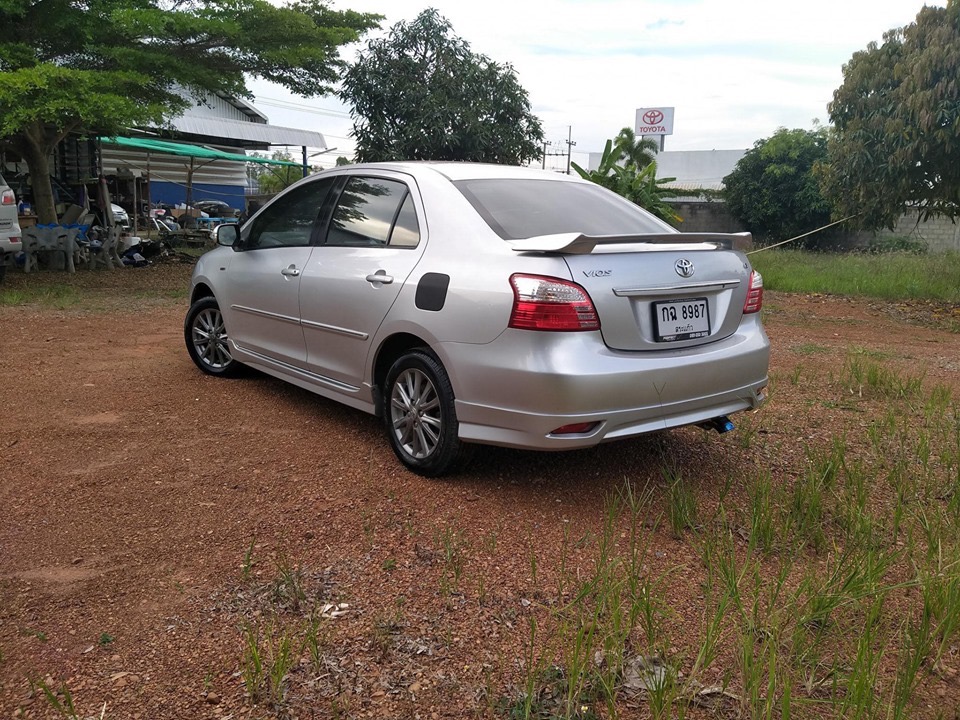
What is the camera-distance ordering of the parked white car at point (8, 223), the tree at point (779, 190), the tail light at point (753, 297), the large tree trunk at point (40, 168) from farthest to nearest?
1. the tree at point (779, 190)
2. the large tree trunk at point (40, 168)
3. the parked white car at point (8, 223)
4. the tail light at point (753, 297)

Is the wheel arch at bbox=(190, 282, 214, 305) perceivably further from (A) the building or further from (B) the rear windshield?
(A) the building

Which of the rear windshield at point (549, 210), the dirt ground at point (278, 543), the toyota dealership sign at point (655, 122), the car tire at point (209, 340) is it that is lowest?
the dirt ground at point (278, 543)

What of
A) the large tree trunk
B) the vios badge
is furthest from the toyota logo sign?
the vios badge

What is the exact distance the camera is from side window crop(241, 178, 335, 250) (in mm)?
5062

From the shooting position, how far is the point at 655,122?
5175 centimetres

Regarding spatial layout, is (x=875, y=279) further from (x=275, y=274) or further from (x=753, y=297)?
(x=275, y=274)

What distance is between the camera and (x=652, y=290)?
3648 mm

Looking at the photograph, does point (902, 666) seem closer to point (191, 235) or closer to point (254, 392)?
point (254, 392)

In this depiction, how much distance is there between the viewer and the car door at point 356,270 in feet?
13.9

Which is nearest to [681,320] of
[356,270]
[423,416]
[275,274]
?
[423,416]

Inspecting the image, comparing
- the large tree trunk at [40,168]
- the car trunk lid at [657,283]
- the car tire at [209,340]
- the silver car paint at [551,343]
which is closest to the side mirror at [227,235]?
the car tire at [209,340]

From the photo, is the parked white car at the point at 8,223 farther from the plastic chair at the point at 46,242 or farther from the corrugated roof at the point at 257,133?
the corrugated roof at the point at 257,133

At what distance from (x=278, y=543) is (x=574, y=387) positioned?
137cm

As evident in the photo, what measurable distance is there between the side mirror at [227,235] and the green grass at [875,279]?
10848mm
